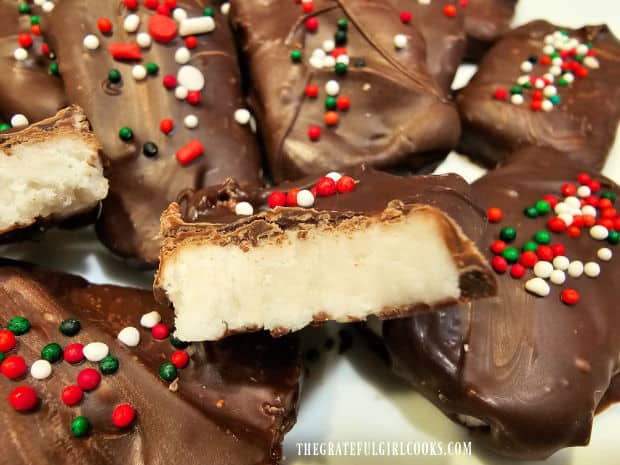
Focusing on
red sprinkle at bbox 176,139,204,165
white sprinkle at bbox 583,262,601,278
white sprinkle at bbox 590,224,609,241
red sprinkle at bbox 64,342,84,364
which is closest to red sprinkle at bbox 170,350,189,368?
red sprinkle at bbox 64,342,84,364

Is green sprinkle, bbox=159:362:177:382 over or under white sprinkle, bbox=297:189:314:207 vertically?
under

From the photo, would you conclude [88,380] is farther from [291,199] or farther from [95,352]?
[291,199]

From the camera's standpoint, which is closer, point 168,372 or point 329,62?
point 168,372

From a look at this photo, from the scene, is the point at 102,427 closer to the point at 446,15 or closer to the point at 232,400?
the point at 232,400

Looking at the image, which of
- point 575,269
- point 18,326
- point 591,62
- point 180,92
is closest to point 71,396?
point 18,326

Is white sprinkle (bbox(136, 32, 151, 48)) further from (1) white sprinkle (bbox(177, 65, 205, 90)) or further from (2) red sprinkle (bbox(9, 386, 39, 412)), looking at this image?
(2) red sprinkle (bbox(9, 386, 39, 412))

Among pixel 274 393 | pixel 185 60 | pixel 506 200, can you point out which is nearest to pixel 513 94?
pixel 506 200
